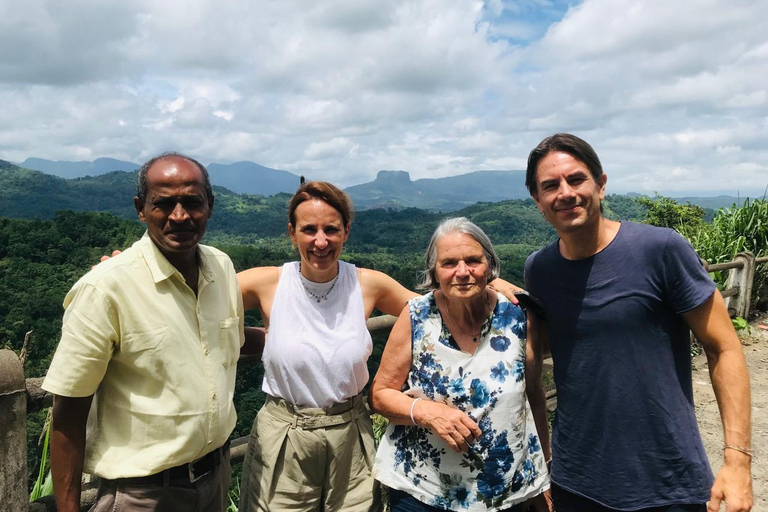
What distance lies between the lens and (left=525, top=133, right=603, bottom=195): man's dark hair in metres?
1.73

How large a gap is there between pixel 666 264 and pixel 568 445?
2.22 ft

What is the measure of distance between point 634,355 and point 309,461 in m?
1.13

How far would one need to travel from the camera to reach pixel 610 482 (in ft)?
5.59

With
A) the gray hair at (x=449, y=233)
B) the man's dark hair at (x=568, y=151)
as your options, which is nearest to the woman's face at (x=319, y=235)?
the gray hair at (x=449, y=233)

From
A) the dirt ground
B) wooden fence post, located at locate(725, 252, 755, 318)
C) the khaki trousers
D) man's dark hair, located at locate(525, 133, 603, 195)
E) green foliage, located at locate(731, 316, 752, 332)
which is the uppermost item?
man's dark hair, located at locate(525, 133, 603, 195)

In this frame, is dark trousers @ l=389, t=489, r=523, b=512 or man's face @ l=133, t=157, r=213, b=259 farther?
dark trousers @ l=389, t=489, r=523, b=512

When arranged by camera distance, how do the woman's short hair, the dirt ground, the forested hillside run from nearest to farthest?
the woman's short hair → the dirt ground → the forested hillside

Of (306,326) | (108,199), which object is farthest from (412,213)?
(306,326)

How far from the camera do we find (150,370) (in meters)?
1.50

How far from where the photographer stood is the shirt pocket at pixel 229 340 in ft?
5.55

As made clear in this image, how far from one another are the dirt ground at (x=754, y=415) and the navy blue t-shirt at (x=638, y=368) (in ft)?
6.16

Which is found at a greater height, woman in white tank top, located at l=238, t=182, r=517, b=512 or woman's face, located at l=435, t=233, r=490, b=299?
woman's face, located at l=435, t=233, r=490, b=299

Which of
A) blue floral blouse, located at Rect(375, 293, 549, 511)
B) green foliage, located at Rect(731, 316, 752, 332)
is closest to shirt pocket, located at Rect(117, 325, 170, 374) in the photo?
blue floral blouse, located at Rect(375, 293, 549, 511)

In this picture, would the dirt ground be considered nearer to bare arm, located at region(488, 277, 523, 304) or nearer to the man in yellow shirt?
bare arm, located at region(488, 277, 523, 304)
